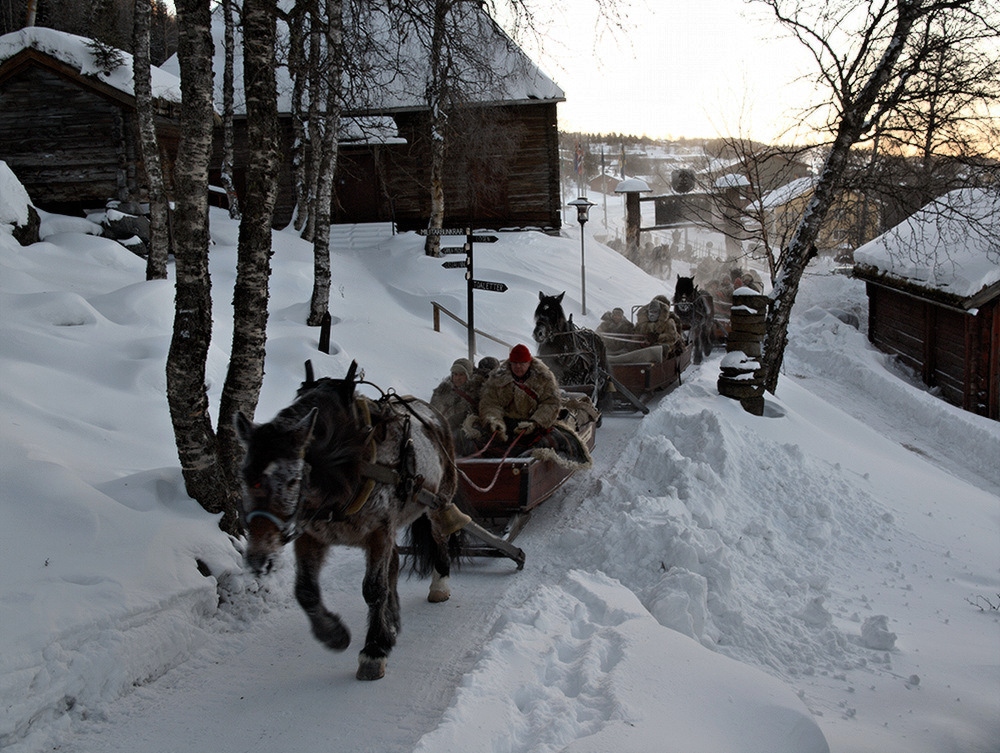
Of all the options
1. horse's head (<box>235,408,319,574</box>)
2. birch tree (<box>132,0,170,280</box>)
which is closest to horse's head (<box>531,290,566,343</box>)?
birch tree (<box>132,0,170,280</box>)

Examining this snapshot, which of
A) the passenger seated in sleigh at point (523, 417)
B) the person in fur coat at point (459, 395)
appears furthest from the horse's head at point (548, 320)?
the passenger seated in sleigh at point (523, 417)

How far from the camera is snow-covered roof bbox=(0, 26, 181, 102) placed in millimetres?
15359

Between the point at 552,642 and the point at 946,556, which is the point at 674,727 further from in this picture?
the point at 946,556

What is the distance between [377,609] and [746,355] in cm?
719

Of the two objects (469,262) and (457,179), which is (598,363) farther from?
(457,179)

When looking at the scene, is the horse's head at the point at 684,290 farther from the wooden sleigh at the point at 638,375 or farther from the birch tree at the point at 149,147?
the birch tree at the point at 149,147

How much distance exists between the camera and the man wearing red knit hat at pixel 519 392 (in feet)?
22.0

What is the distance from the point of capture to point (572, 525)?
6383 millimetres

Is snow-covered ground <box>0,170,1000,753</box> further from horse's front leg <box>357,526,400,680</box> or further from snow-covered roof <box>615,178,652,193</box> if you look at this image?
snow-covered roof <box>615,178,652,193</box>

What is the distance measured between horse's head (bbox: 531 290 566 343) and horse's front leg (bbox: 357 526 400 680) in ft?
21.4

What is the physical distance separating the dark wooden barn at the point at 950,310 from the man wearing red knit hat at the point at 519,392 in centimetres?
770

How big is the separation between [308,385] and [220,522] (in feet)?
5.79

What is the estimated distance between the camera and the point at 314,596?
146 inches

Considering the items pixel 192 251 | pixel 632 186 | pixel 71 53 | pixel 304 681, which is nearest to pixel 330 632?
pixel 304 681
